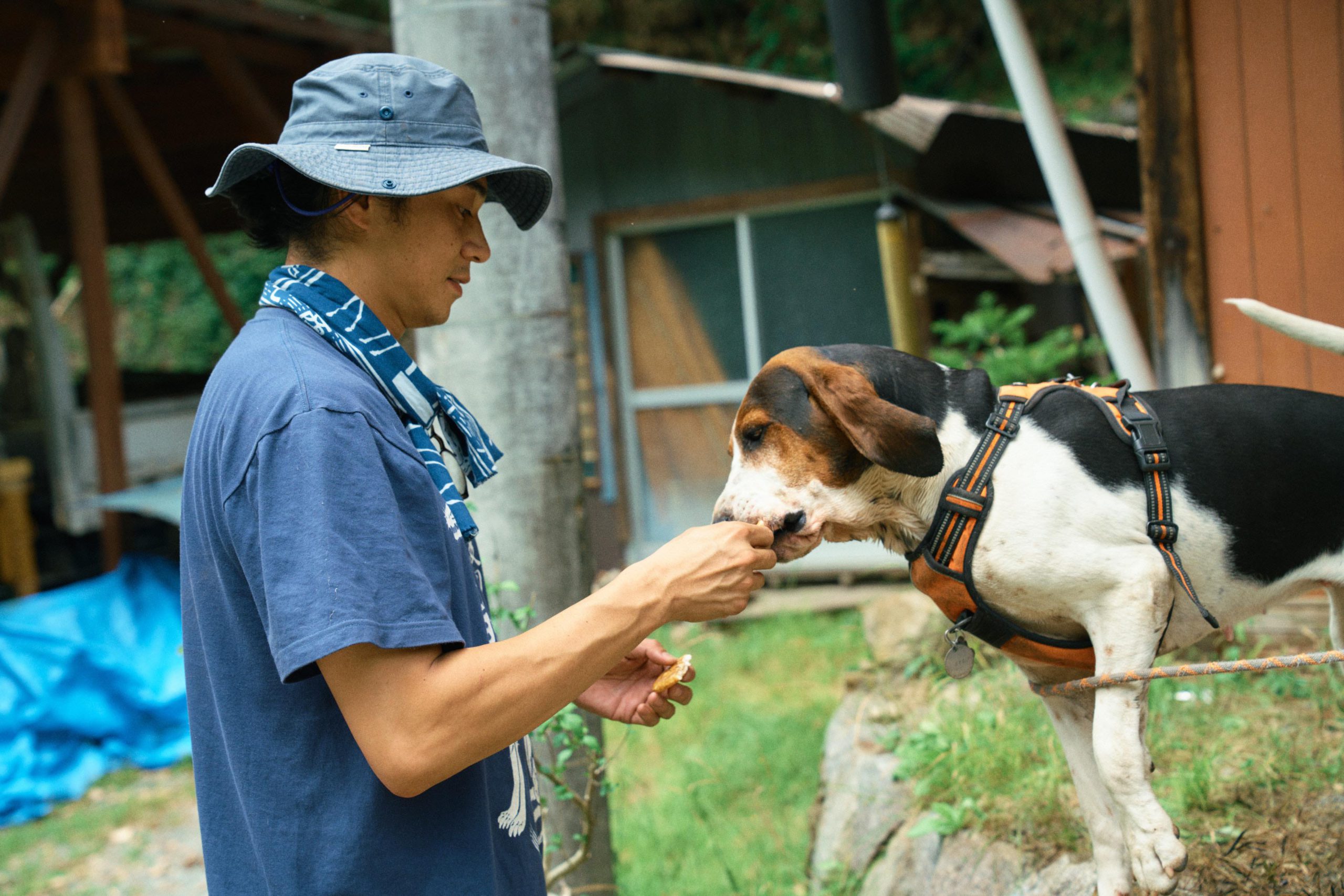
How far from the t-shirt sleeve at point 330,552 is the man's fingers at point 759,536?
0.66m

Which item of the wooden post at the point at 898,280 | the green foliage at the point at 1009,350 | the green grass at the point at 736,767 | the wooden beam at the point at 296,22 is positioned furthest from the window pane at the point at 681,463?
the wooden beam at the point at 296,22

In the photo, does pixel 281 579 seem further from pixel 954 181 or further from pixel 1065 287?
pixel 1065 287

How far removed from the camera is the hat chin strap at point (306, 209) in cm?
179

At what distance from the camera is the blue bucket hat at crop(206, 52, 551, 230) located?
1.70 metres

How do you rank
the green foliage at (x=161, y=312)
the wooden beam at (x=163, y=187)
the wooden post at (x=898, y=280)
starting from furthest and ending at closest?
the green foliage at (x=161, y=312), the wooden beam at (x=163, y=187), the wooden post at (x=898, y=280)

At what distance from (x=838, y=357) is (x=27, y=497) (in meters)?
9.33

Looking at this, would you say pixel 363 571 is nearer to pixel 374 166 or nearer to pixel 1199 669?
pixel 374 166

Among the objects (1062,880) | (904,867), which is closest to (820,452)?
(1062,880)

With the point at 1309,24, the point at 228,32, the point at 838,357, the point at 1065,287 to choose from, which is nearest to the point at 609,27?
the point at 228,32

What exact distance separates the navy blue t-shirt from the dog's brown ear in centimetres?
82

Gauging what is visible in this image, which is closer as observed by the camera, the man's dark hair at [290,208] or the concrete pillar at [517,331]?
the man's dark hair at [290,208]

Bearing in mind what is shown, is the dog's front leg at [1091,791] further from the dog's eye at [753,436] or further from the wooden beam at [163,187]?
the wooden beam at [163,187]

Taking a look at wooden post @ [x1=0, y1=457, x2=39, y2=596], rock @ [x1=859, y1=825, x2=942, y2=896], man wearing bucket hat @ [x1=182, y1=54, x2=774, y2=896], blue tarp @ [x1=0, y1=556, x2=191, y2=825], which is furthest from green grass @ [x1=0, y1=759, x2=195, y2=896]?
man wearing bucket hat @ [x1=182, y1=54, x2=774, y2=896]

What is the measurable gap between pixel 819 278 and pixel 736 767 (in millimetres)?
4420
